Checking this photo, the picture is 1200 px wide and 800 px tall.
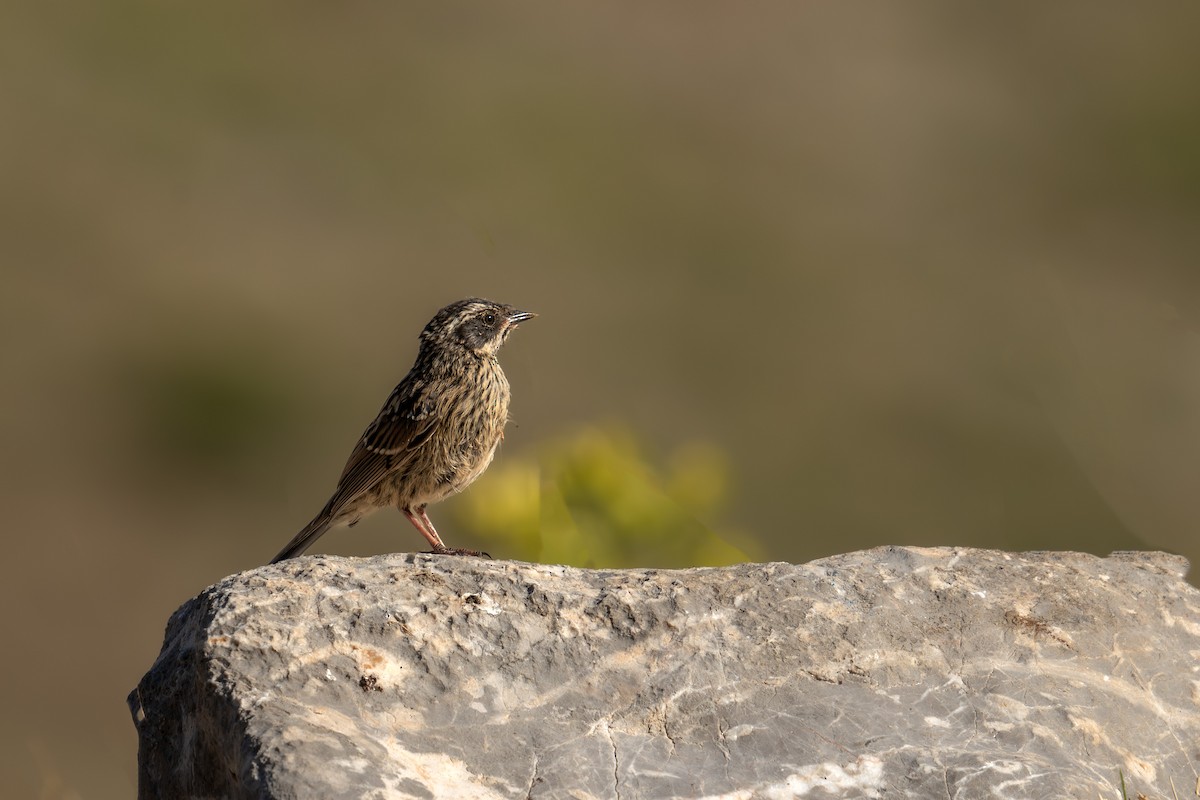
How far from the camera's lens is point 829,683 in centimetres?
400

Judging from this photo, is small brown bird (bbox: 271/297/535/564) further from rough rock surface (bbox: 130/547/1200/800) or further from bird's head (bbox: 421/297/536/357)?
rough rock surface (bbox: 130/547/1200/800)

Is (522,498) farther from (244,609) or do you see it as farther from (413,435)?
(244,609)

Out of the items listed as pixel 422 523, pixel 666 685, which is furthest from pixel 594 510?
pixel 666 685

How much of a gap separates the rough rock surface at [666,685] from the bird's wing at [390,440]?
1.57 m

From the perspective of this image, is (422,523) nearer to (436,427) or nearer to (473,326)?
(436,427)

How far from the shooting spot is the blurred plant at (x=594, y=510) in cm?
813

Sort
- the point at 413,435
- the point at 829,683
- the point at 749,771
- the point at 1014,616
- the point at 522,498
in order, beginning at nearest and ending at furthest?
the point at 749,771 → the point at 829,683 → the point at 1014,616 → the point at 413,435 → the point at 522,498

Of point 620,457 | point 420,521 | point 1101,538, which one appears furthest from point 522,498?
point 1101,538

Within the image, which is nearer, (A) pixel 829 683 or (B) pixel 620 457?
(A) pixel 829 683

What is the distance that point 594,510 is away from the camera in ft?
27.5

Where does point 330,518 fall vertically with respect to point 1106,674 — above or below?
above

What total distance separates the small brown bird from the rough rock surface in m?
1.59

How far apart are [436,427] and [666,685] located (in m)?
2.25

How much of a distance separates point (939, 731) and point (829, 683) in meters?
0.33
